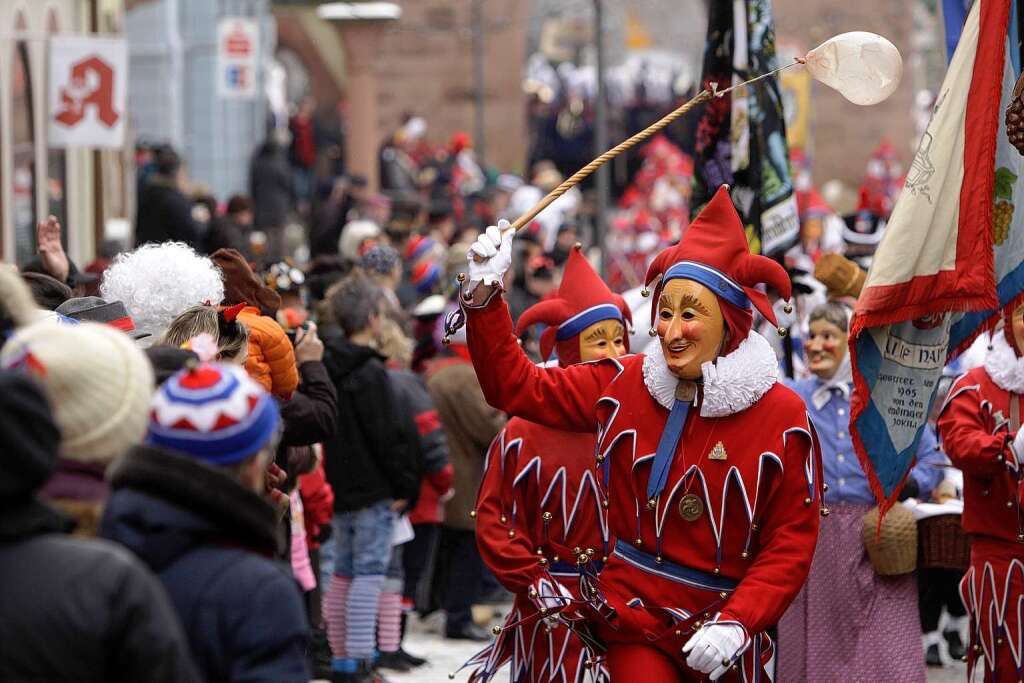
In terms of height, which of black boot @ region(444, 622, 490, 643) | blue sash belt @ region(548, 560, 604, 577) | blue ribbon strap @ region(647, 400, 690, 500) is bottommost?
black boot @ region(444, 622, 490, 643)

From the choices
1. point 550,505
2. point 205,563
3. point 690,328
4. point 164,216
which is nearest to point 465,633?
point 550,505

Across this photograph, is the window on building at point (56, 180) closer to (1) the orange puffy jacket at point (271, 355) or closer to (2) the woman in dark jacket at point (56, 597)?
(1) the orange puffy jacket at point (271, 355)

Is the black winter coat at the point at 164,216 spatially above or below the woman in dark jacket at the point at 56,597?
below

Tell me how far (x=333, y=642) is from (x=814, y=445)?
3950 mm

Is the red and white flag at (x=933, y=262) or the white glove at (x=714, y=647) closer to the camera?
the white glove at (x=714, y=647)

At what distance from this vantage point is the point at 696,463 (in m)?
5.47

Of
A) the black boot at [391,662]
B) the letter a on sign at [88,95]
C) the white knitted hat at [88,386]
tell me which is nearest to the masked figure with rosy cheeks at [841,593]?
the black boot at [391,662]

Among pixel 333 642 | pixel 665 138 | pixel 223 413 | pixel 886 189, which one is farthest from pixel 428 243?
pixel 665 138

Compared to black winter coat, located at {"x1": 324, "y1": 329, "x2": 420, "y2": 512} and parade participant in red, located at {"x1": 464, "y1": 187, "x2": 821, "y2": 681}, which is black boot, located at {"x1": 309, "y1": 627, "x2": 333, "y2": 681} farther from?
parade participant in red, located at {"x1": 464, "y1": 187, "x2": 821, "y2": 681}

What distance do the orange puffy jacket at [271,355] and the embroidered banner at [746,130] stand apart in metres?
2.64

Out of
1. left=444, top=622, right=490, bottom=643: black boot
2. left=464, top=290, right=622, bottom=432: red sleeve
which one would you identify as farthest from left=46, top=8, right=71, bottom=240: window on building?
left=464, top=290, right=622, bottom=432: red sleeve

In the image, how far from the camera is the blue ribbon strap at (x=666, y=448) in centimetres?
548

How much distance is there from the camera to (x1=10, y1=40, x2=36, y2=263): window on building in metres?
14.6

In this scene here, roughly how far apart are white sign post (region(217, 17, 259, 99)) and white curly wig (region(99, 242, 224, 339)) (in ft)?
64.1
